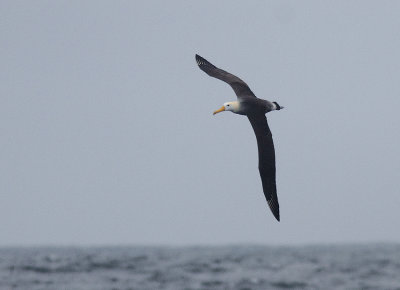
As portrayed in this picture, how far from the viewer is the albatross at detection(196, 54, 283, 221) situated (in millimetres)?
20328

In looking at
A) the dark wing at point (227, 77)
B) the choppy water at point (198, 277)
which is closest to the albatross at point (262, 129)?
the dark wing at point (227, 77)

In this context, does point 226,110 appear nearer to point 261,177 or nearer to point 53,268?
point 261,177

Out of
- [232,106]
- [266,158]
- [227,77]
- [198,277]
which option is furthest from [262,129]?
[198,277]

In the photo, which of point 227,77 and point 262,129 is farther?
point 227,77

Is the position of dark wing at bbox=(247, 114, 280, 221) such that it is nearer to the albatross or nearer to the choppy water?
the albatross

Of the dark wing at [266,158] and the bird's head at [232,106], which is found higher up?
the bird's head at [232,106]

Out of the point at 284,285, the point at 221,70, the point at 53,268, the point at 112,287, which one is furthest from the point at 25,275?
the point at 221,70

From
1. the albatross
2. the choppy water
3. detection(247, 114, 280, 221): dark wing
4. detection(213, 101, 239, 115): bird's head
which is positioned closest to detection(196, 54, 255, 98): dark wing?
the albatross

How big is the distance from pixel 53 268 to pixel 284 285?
18.0m

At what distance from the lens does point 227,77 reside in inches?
912

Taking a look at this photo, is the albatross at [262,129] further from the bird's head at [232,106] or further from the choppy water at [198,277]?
the choppy water at [198,277]

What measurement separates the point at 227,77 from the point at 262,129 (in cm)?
314

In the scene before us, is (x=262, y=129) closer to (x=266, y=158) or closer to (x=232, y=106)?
(x=266, y=158)

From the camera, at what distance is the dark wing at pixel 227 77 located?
22031 millimetres
